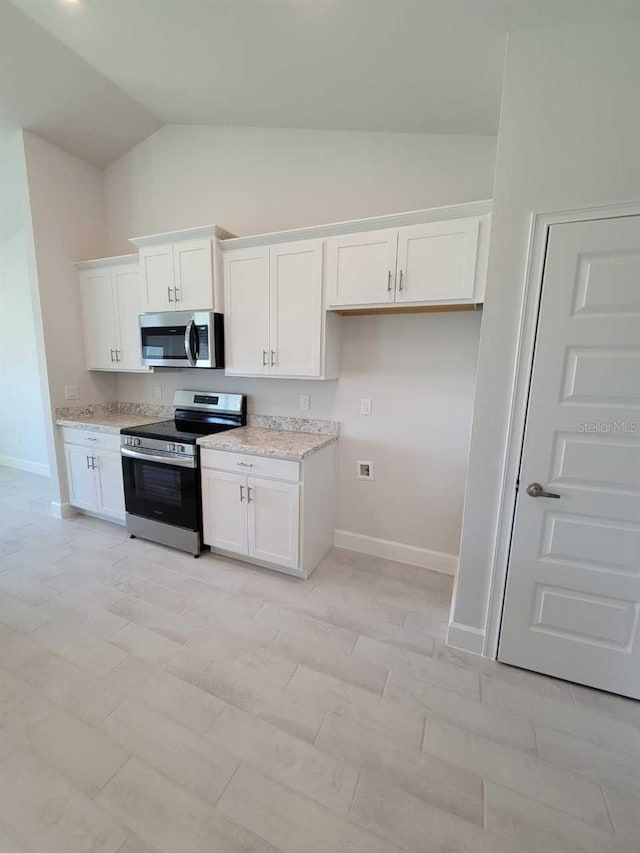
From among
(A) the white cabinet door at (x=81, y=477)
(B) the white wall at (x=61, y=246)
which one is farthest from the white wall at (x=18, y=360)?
(A) the white cabinet door at (x=81, y=477)

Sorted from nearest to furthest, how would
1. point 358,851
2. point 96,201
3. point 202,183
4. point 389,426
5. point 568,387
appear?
point 358,851
point 568,387
point 389,426
point 202,183
point 96,201

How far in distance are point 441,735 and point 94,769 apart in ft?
4.57

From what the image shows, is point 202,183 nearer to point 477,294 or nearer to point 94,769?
point 477,294

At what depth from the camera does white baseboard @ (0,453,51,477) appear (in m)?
4.78

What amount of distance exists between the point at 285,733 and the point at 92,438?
2844 millimetres

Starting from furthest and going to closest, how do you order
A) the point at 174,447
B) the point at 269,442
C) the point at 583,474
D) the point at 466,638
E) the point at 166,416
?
the point at 166,416 < the point at 174,447 < the point at 269,442 < the point at 466,638 < the point at 583,474

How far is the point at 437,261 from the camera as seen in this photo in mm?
2105

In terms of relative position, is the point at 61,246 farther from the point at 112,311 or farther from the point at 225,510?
the point at 225,510

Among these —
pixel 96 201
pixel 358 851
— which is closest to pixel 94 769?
pixel 358 851

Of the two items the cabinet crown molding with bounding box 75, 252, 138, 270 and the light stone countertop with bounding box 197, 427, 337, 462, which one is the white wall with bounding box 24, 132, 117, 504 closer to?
the cabinet crown molding with bounding box 75, 252, 138, 270

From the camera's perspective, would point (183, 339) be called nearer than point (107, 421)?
Yes

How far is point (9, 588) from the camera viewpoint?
244 cm

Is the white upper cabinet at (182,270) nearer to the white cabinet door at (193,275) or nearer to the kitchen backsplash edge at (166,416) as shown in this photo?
the white cabinet door at (193,275)

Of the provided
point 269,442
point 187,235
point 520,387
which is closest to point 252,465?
point 269,442
